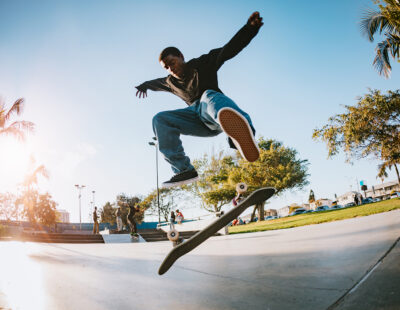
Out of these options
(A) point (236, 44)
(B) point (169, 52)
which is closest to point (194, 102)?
(B) point (169, 52)

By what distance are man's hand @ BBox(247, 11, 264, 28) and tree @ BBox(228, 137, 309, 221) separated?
766 inches

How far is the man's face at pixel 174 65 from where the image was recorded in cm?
262

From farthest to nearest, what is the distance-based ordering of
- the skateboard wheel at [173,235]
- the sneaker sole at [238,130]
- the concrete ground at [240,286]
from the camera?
the skateboard wheel at [173,235] < the sneaker sole at [238,130] < the concrete ground at [240,286]

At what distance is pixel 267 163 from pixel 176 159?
890 inches

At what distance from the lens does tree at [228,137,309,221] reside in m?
23.2

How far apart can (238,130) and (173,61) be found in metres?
1.11

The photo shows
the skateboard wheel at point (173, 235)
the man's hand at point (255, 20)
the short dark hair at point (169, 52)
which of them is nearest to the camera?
the man's hand at point (255, 20)

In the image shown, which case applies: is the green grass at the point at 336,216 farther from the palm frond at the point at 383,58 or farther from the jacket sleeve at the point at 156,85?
the jacket sleeve at the point at 156,85

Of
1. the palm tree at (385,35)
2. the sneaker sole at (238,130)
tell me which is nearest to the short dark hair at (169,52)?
the sneaker sole at (238,130)

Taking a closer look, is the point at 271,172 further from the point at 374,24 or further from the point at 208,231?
the point at 208,231

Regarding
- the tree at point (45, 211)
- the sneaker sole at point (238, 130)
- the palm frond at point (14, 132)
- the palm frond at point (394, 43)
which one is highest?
the palm frond at point (394, 43)

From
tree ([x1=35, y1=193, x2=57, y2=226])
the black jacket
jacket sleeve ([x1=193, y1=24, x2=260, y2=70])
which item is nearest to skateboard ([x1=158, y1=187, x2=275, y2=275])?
the black jacket

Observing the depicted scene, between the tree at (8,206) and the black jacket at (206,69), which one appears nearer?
the black jacket at (206,69)

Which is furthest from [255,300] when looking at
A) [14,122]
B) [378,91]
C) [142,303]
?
[378,91]
